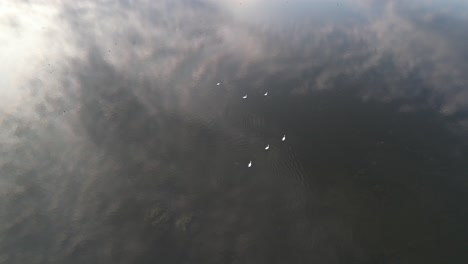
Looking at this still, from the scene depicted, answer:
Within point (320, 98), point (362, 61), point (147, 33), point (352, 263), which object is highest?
point (147, 33)

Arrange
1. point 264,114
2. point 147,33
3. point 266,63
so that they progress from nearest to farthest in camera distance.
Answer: point 264,114, point 266,63, point 147,33

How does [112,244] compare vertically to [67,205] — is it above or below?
below

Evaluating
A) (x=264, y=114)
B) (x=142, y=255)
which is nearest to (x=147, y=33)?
(x=264, y=114)

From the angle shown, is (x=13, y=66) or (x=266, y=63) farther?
(x=266, y=63)

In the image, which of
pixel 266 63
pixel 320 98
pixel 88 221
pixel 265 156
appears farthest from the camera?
pixel 266 63

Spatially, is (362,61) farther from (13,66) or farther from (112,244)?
(13,66)

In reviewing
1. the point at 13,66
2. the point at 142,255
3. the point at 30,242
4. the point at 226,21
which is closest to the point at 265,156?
the point at 142,255
